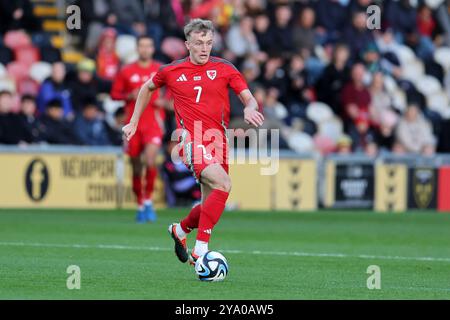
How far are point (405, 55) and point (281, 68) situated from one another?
4307mm

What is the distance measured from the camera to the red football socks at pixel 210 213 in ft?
33.1

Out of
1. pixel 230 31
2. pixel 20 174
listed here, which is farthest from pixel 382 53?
pixel 20 174

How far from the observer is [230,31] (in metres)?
24.3

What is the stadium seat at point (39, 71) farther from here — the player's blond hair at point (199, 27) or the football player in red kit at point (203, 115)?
the player's blond hair at point (199, 27)

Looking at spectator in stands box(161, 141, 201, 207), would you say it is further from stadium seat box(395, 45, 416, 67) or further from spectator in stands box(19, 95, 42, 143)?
stadium seat box(395, 45, 416, 67)

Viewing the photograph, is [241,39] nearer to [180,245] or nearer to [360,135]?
[360,135]

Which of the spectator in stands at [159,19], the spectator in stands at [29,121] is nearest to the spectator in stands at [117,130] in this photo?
the spectator in stands at [29,121]

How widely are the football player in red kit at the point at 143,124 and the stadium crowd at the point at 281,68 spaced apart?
337 centimetres

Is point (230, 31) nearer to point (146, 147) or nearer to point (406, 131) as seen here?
point (406, 131)

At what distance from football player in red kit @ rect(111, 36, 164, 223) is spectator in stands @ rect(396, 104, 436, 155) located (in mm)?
8268

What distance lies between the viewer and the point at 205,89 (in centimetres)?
1051

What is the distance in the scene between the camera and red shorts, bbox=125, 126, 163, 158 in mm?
17188
